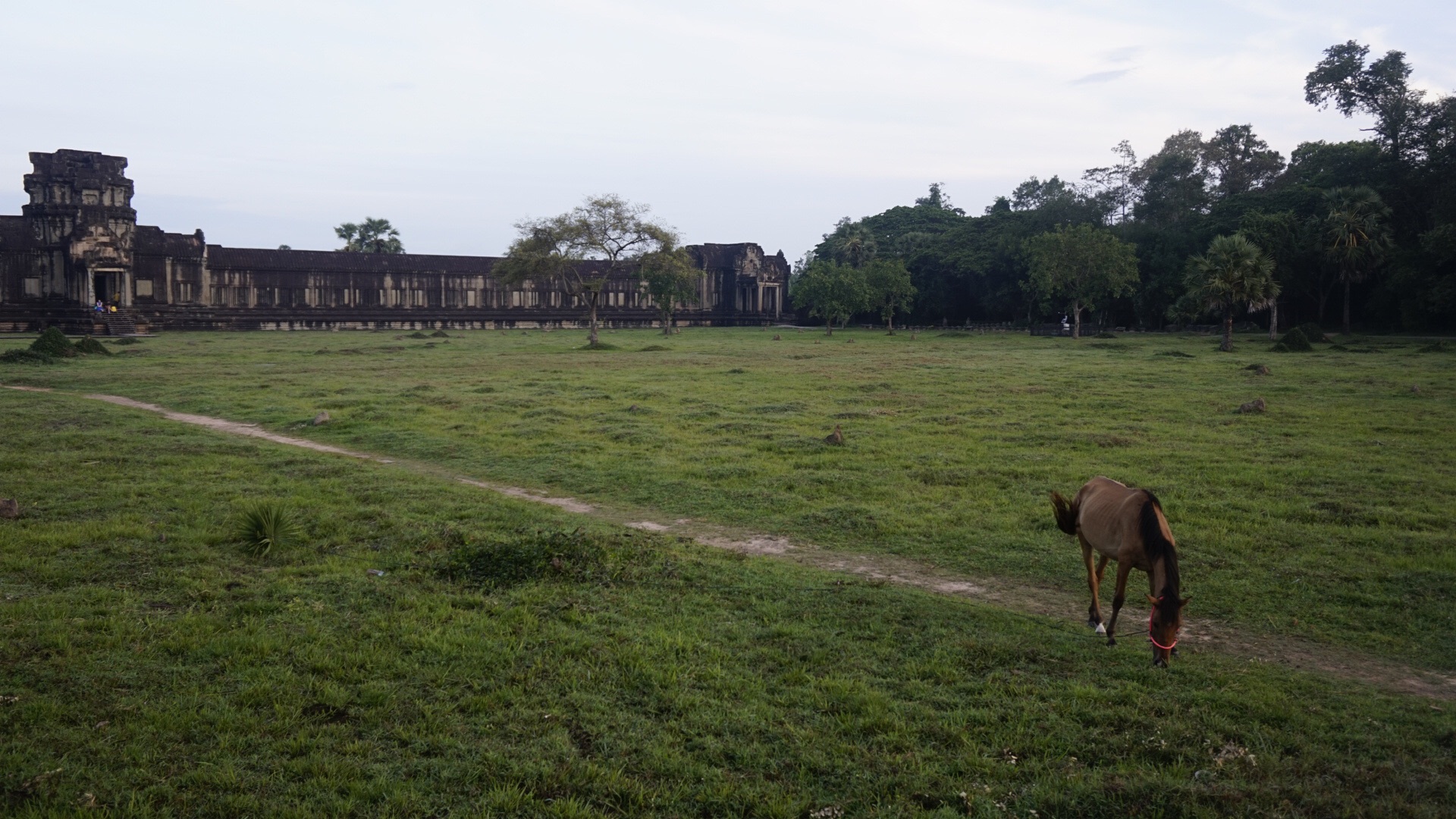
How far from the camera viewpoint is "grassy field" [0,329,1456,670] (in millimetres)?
8172

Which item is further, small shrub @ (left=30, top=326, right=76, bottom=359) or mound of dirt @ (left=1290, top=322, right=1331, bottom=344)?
mound of dirt @ (left=1290, top=322, right=1331, bottom=344)

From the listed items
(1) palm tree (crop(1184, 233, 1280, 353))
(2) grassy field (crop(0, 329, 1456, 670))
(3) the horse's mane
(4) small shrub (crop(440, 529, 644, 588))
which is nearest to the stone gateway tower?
(2) grassy field (crop(0, 329, 1456, 670))

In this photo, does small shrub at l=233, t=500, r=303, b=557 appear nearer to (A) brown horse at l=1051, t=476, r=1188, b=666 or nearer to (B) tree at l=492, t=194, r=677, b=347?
(A) brown horse at l=1051, t=476, r=1188, b=666

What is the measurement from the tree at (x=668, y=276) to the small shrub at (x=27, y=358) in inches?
912

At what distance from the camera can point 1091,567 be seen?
6.55 meters

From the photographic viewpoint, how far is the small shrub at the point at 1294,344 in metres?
34.2

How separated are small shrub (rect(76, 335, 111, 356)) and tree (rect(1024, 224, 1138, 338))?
41.8 metres

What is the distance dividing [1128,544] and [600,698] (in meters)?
3.47

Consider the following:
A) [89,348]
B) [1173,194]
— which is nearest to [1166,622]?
[89,348]

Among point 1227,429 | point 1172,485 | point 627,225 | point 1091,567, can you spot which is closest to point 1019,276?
point 627,225

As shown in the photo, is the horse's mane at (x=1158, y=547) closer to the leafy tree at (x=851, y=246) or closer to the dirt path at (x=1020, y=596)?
the dirt path at (x=1020, y=596)

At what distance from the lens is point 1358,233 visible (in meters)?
42.2

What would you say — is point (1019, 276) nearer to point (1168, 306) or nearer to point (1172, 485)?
point (1168, 306)

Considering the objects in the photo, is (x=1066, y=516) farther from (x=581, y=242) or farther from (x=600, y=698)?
(x=581, y=242)
